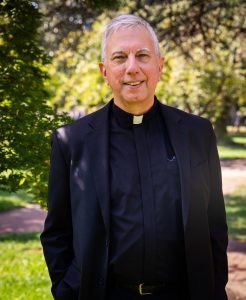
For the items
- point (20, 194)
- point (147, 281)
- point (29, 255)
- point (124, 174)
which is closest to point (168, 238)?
point (147, 281)

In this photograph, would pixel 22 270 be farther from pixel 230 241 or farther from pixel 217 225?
pixel 217 225

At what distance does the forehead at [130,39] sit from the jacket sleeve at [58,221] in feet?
1.94

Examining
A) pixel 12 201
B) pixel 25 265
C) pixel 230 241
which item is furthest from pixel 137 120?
pixel 12 201

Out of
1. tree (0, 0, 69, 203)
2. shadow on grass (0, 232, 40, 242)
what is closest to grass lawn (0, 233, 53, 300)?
shadow on grass (0, 232, 40, 242)

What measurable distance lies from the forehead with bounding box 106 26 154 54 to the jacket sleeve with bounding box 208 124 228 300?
642mm

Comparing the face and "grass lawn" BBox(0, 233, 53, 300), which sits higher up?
the face

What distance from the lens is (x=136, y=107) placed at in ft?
7.85

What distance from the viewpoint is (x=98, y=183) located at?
228 centimetres

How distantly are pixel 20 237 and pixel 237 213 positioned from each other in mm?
5152

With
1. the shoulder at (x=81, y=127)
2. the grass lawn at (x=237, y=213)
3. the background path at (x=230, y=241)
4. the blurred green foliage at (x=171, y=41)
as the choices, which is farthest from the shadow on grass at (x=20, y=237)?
the shoulder at (x=81, y=127)

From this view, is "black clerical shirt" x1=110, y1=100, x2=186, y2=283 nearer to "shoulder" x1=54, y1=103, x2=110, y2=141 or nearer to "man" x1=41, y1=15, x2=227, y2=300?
"man" x1=41, y1=15, x2=227, y2=300

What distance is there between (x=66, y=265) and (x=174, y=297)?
2.07 ft

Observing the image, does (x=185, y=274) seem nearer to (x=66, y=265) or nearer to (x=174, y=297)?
(x=174, y=297)

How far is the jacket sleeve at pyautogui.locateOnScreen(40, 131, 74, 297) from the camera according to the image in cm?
246
